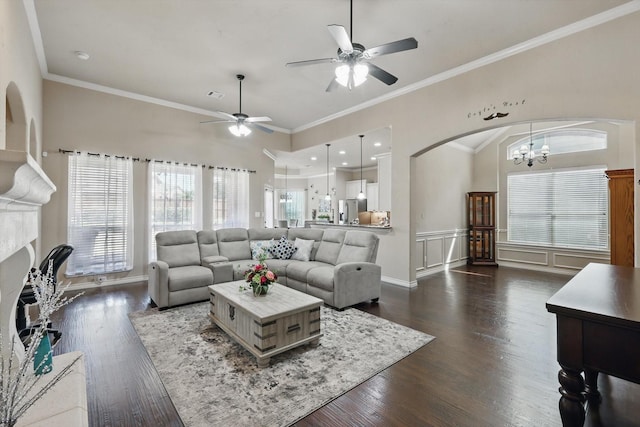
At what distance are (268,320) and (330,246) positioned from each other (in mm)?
2488

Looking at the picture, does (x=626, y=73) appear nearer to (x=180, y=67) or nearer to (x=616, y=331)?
(x=616, y=331)

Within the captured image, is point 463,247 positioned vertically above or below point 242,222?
below

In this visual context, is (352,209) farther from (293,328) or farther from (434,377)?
(434,377)

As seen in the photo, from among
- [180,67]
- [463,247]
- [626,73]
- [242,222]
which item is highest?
[180,67]

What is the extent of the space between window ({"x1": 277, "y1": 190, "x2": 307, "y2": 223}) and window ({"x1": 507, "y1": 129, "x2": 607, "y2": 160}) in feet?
27.4

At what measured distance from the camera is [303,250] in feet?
16.4

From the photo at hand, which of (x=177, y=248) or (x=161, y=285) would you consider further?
(x=177, y=248)

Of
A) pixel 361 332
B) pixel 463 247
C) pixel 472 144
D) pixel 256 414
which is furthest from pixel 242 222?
pixel 472 144

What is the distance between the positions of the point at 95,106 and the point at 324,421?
5.85 metres

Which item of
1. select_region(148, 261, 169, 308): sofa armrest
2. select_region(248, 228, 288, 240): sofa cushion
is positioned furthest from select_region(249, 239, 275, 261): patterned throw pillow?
select_region(148, 261, 169, 308): sofa armrest

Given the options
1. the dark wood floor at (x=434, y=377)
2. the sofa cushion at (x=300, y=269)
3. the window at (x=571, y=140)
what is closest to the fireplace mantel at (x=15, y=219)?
the dark wood floor at (x=434, y=377)

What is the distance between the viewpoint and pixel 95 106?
16.0 ft

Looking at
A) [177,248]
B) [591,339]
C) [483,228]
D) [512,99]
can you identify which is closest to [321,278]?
[177,248]

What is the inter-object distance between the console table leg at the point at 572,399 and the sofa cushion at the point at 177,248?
4.51 metres
